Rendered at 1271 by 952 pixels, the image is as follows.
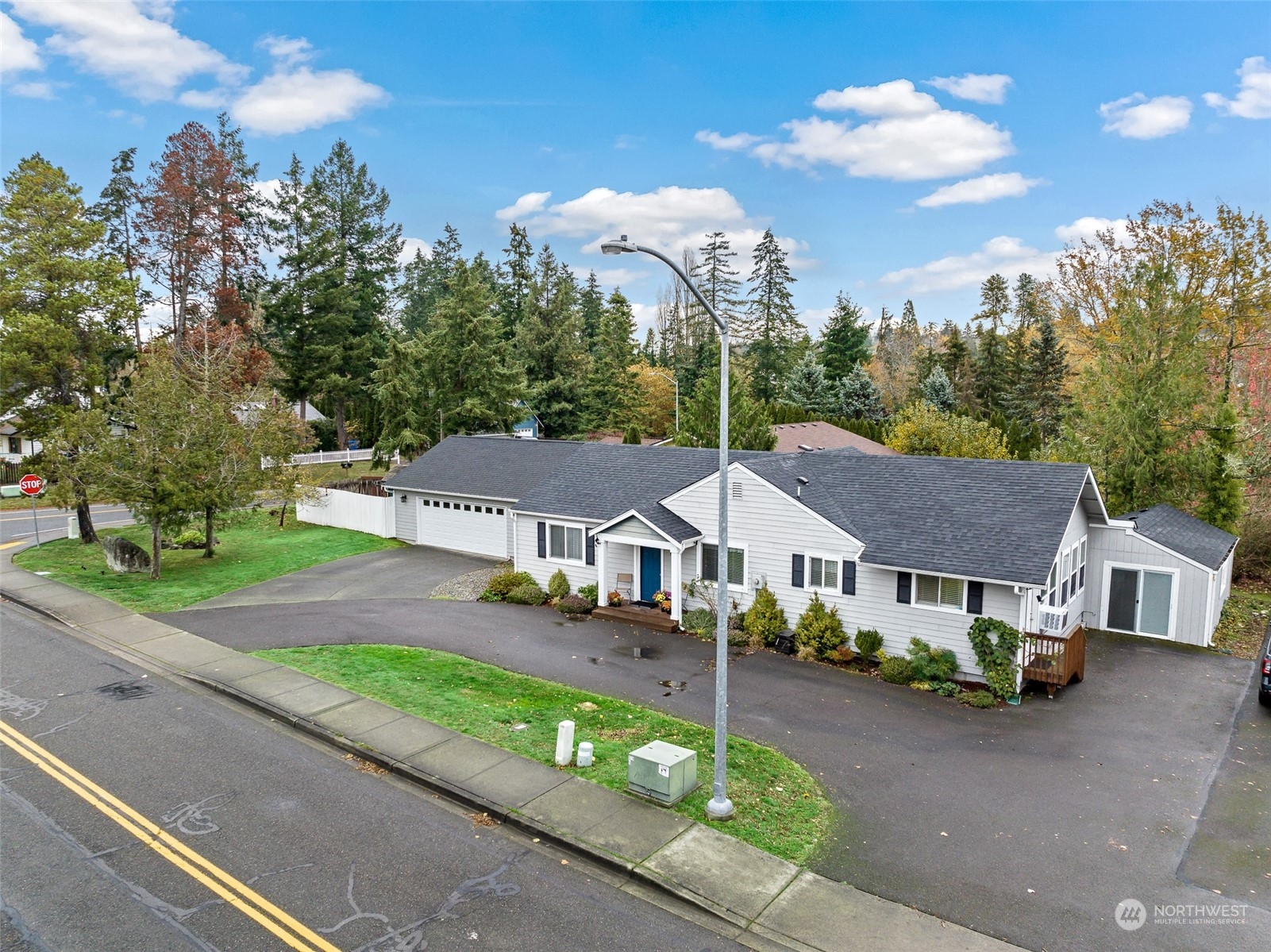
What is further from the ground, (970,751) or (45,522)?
(45,522)

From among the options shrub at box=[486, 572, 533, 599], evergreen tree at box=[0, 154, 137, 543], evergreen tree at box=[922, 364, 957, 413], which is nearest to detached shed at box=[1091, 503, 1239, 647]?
shrub at box=[486, 572, 533, 599]

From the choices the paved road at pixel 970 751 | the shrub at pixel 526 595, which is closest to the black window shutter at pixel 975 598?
the paved road at pixel 970 751

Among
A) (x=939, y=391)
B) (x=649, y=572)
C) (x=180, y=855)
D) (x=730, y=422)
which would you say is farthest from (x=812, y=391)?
(x=180, y=855)

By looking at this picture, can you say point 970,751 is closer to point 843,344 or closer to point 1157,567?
point 1157,567

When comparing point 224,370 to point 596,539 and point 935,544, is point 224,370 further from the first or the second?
point 935,544

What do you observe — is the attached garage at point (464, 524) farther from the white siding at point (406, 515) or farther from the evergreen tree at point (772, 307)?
the evergreen tree at point (772, 307)

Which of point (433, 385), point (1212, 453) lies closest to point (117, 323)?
point (433, 385)

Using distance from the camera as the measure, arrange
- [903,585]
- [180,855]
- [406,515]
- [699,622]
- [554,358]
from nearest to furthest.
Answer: [180,855]
[903,585]
[699,622]
[406,515]
[554,358]
